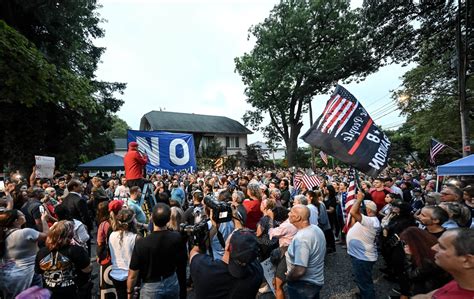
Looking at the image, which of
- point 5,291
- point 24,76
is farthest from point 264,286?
point 24,76

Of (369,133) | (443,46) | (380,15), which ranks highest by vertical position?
(380,15)

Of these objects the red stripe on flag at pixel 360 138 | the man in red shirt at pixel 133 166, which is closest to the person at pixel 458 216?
the red stripe on flag at pixel 360 138

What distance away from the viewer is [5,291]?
3207mm

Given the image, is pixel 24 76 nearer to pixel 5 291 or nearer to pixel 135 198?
pixel 135 198

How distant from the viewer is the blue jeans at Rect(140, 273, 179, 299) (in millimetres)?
2893

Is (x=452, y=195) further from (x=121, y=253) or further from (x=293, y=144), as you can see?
(x=293, y=144)

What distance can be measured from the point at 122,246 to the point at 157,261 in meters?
0.71

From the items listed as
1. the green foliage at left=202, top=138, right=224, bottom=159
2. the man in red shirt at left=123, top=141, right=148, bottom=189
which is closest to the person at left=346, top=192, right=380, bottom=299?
the man in red shirt at left=123, top=141, right=148, bottom=189

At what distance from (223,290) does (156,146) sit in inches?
248

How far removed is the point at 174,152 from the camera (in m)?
8.11

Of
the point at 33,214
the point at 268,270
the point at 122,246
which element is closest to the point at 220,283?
the point at 122,246

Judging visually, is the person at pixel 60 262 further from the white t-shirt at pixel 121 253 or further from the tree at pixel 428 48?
the tree at pixel 428 48

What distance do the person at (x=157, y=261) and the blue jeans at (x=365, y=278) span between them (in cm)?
285

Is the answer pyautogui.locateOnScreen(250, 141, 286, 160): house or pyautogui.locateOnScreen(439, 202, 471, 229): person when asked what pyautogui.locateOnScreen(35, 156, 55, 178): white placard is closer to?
pyautogui.locateOnScreen(439, 202, 471, 229): person
